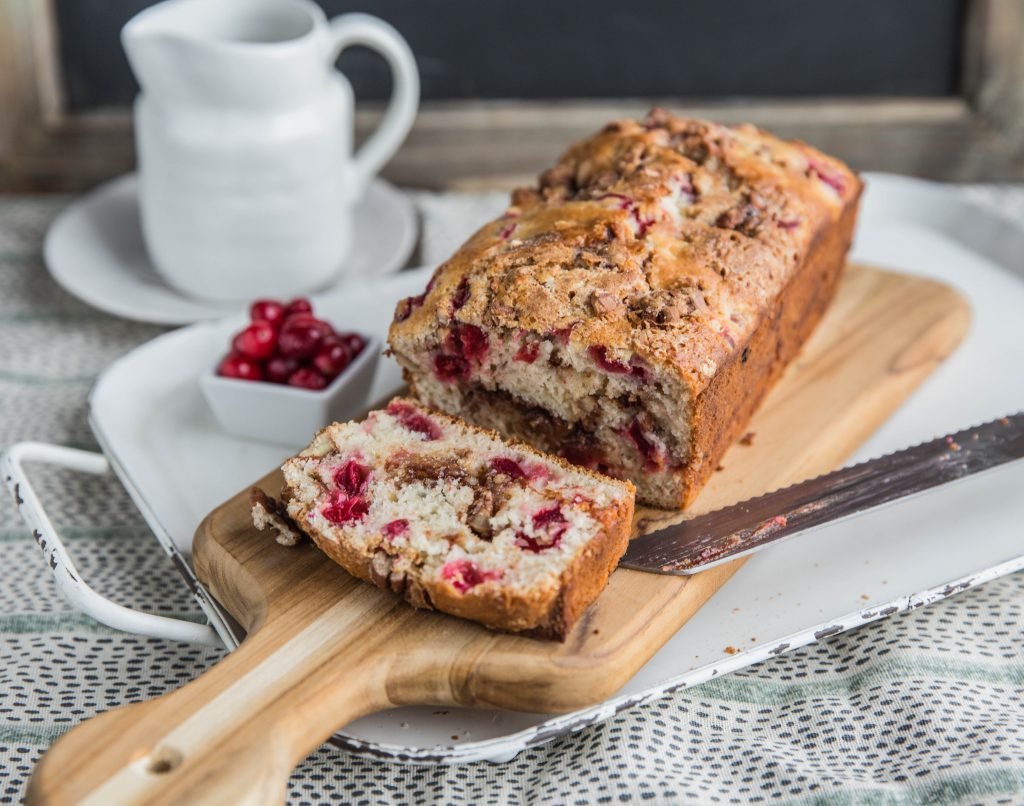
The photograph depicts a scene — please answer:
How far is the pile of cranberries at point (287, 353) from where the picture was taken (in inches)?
122

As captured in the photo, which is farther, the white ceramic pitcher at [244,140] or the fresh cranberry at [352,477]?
the white ceramic pitcher at [244,140]

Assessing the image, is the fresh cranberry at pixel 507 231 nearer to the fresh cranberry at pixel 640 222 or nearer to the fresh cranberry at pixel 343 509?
the fresh cranberry at pixel 640 222

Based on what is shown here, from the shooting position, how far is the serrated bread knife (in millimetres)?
2504

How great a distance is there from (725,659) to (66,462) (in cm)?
173

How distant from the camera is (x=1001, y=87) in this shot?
16.0ft

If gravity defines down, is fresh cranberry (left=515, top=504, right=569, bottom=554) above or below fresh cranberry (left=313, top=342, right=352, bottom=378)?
above

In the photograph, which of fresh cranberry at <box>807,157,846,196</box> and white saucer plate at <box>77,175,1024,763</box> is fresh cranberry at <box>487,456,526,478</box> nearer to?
white saucer plate at <box>77,175,1024,763</box>

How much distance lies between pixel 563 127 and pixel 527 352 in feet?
8.09

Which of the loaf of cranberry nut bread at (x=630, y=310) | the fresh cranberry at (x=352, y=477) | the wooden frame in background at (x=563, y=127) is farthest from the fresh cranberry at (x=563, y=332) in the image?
the wooden frame in background at (x=563, y=127)

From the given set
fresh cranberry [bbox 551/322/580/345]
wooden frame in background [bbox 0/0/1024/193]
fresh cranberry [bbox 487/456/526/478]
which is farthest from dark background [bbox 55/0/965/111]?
fresh cranberry [bbox 487/456/526/478]

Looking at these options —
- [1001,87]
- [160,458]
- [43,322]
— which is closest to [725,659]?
[160,458]

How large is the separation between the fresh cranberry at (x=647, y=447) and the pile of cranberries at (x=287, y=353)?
Answer: 903mm

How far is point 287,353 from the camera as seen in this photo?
3.15 m

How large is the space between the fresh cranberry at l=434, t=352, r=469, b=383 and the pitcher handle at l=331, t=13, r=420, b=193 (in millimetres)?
1627
